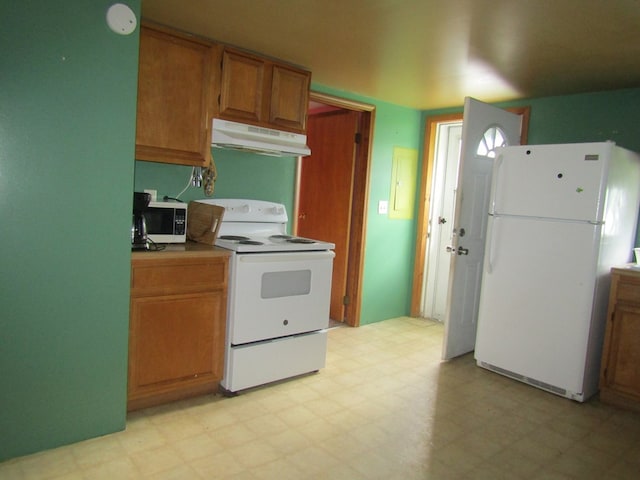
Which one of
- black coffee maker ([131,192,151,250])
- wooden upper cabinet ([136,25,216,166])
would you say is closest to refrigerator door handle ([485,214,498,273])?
wooden upper cabinet ([136,25,216,166])

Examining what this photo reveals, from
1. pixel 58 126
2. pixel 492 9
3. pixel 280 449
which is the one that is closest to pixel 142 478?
pixel 280 449

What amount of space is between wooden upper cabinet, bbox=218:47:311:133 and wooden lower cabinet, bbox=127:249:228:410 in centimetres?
96

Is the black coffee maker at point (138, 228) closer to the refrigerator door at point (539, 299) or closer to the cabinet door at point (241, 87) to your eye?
the cabinet door at point (241, 87)

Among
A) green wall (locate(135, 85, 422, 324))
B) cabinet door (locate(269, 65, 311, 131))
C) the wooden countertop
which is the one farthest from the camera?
green wall (locate(135, 85, 422, 324))

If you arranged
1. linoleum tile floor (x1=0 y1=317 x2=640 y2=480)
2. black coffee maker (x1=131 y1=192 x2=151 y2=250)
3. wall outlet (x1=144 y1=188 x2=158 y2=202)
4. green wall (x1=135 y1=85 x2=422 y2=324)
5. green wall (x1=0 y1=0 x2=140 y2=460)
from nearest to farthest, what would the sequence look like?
green wall (x1=0 y1=0 x2=140 y2=460), linoleum tile floor (x1=0 y1=317 x2=640 y2=480), black coffee maker (x1=131 y1=192 x2=151 y2=250), wall outlet (x1=144 y1=188 x2=158 y2=202), green wall (x1=135 y1=85 x2=422 y2=324)

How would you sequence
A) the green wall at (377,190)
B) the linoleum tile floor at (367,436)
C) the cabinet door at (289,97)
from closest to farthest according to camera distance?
the linoleum tile floor at (367,436), the cabinet door at (289,97), the green wall at (377,190)

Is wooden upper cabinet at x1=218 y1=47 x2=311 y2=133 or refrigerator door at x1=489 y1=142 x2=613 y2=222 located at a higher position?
wooden upper cabinet at x1=218 y1=47 x2=311 y2=133

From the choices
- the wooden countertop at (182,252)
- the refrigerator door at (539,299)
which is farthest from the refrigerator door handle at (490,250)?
the wooden countertop at (182,252)

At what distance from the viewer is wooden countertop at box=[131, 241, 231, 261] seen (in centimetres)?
226

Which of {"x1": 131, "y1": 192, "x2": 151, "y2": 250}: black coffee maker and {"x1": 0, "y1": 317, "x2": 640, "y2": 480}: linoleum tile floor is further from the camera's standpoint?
{"x1": 131, "y1": 192, "x2": 151, "y2": 250}: black coffee maker

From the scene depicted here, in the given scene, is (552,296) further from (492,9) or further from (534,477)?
(492,9)

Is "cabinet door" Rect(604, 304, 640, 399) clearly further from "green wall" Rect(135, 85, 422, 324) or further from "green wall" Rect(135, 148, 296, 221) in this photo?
"green wall" Rect(135, 148, 296, 221)

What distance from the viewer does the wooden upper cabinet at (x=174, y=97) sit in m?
2.39

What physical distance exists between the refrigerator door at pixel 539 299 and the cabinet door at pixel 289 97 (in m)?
1.56
